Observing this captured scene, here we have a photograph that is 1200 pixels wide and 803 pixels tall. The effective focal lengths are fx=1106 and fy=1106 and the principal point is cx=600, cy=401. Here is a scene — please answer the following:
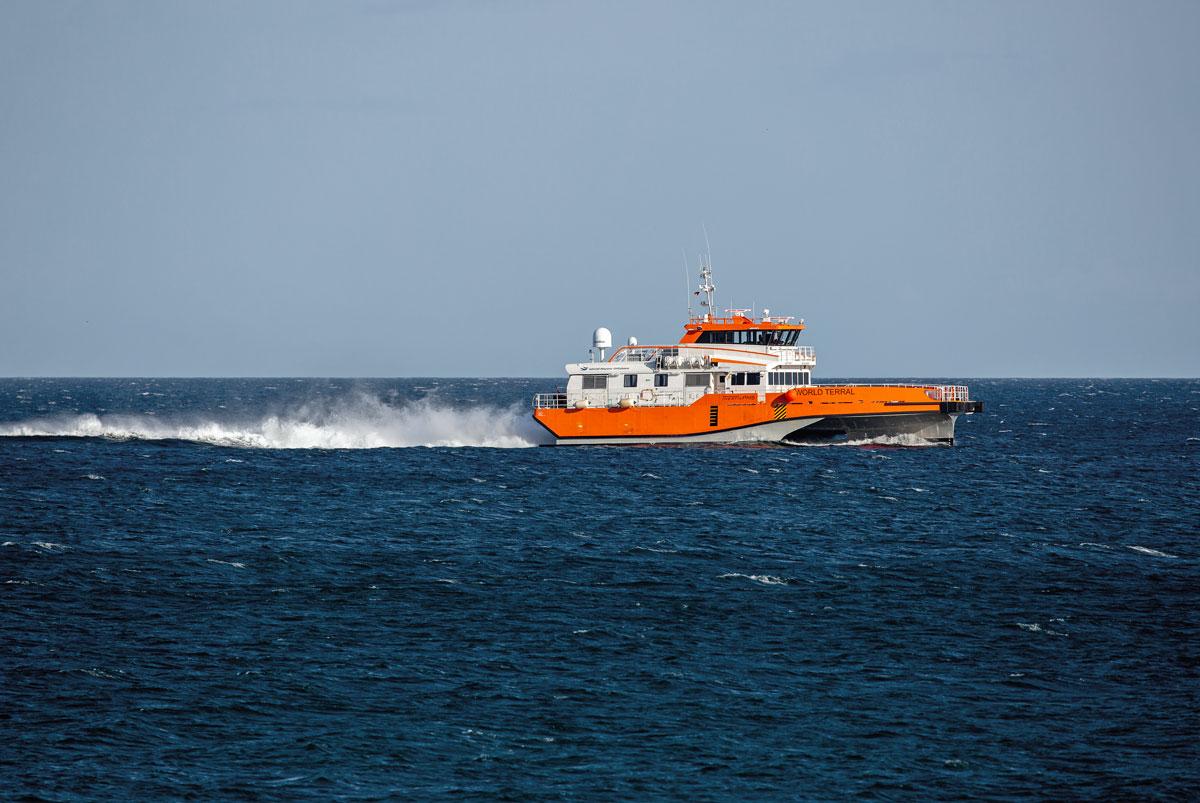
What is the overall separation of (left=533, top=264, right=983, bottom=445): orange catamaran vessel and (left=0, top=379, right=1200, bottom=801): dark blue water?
7.76m

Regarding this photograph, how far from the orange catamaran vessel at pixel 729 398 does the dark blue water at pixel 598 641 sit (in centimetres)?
776

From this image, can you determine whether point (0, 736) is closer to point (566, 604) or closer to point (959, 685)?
point (566, 604)

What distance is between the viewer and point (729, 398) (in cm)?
5281

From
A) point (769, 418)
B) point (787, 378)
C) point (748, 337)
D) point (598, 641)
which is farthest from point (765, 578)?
point (748, 337)

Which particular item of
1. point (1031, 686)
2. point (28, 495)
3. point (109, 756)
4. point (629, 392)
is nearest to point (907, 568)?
point (1031, 686)

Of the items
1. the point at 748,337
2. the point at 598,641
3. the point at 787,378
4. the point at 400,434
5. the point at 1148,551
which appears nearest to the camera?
the point at 598,641

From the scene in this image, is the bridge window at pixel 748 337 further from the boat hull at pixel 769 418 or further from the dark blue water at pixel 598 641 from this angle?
the dark blue water at pixel 598 641

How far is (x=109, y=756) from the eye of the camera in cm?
1659

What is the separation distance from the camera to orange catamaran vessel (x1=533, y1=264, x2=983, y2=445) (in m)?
52.3

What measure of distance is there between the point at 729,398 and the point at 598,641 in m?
31.4

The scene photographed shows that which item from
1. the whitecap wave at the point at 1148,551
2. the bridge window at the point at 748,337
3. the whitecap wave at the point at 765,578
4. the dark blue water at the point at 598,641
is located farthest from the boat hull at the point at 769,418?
the whitecap wave at the point at 765,578

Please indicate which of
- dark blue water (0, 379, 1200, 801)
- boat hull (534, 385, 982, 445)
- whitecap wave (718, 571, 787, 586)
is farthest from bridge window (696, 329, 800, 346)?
whitecap wave (718, 571, 787, 586)

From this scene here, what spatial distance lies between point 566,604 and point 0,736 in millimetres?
11832

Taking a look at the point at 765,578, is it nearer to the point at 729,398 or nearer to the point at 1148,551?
the point at 1148,551
